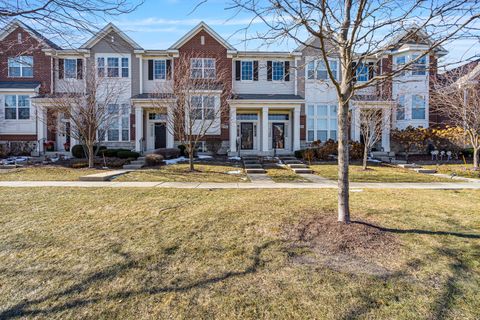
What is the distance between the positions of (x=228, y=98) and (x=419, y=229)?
1647 centimetres

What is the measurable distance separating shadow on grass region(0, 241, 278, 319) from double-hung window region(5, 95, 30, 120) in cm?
2262

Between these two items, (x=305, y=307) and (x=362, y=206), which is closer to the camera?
(x=305, y=307)

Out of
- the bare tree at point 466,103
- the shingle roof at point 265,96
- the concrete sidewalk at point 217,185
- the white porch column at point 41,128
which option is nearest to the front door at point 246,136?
the shingle roof at point 265,96

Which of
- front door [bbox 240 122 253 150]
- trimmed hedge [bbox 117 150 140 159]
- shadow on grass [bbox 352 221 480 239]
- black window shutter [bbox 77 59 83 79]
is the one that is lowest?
shadow on grass [bbox 352 221 480 239]

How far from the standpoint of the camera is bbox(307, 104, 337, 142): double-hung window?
21906mm

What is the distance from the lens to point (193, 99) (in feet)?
47.9

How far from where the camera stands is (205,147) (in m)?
21.3

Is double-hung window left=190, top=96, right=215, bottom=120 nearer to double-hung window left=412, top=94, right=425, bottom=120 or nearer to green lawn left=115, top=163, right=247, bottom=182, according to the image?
green lawn left=115, top=163, right=247, bottom=182

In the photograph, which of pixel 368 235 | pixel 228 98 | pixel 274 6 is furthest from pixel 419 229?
pixel 228 98

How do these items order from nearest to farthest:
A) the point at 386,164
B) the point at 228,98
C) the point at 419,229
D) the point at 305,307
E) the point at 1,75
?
the point at 305,307 → the point at 419,229 → the point at 386,164 → the point at 228,98 → the point at 1,75

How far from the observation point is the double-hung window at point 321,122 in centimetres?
2191

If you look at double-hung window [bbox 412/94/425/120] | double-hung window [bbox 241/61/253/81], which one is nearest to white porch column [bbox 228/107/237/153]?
double-hung window [bbox 241/61/253/81]

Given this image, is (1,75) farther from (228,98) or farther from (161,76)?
(228,98)

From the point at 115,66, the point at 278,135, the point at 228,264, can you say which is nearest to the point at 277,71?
the point at 278,135
